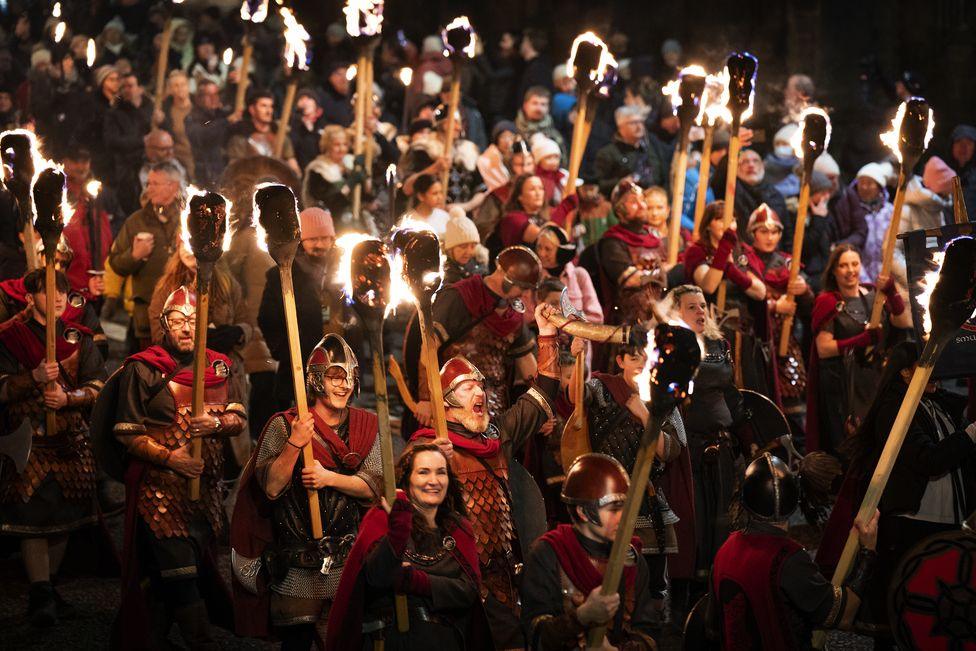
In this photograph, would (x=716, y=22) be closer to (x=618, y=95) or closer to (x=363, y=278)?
(x=618, y=95)

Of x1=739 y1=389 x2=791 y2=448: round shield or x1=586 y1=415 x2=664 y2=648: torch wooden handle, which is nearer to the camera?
x1=586 y1=415 x2=664 y2=648: torch wooden handle

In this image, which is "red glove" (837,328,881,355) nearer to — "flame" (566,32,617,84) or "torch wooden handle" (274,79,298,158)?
"flame" (566,32,617,84)

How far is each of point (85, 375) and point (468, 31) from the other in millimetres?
5194

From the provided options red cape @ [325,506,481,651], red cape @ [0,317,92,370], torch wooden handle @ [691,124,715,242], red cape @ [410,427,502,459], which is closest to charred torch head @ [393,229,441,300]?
red cape @ [410,427,502,459]

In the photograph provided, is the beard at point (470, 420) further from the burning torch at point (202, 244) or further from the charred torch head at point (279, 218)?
the burning torch at point (202, 244)

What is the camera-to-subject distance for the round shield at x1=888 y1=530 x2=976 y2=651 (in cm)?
620

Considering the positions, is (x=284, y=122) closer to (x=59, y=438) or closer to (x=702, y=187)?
(x=702, y=187)

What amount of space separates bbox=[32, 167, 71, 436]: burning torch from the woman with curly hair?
2.44 m

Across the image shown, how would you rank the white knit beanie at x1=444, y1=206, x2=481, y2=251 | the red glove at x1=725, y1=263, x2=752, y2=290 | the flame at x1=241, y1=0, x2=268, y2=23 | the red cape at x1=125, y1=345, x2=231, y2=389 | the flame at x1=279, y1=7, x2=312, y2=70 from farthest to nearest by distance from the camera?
the flame at x1=241, y1=0, x2=268, y2=23
the flame at x1=279, y1=7, x2=312, y2=70
the red glove at x1=725, y1=263, x2=752, y2=290
the white knit beanie at x1=444, y1=206, x2=481, y2=251
the red cape at x1=125, y1=345, x2=231, y2=389

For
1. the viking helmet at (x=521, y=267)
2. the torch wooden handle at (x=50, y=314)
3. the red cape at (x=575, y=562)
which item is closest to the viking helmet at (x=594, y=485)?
the red cape at (x=575, y=562)

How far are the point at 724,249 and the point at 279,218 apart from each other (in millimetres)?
4400

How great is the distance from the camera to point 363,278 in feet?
21.0

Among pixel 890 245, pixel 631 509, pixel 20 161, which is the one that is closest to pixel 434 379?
pixel 631 509

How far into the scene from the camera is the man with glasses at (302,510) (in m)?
6.79
